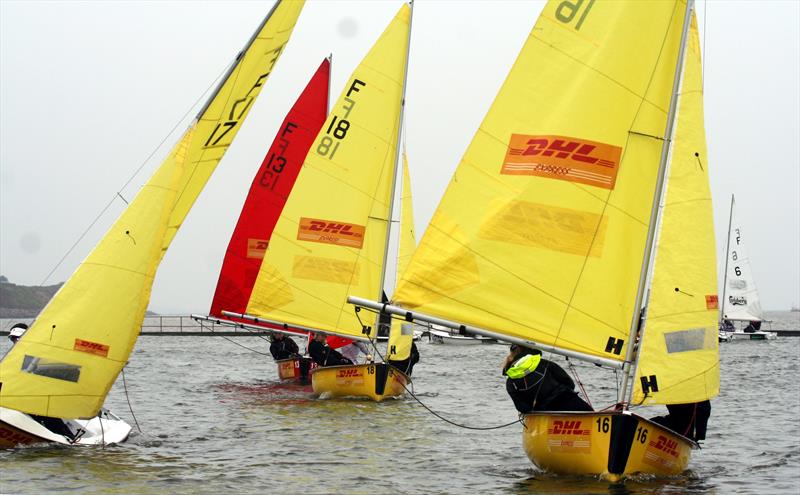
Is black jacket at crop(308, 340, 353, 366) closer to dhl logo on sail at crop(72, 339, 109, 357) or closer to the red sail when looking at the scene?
the red sail

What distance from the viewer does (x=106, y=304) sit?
14.6m

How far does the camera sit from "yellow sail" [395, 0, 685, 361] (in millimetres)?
13234

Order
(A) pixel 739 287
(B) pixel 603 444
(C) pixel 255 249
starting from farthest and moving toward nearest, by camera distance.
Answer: (A) pixel 739 287
(C) pixel 255 249
(B) pixel 603 444

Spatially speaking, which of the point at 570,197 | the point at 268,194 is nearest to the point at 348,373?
the point at 268,194

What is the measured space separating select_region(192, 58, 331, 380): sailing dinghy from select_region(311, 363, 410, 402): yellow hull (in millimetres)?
6461

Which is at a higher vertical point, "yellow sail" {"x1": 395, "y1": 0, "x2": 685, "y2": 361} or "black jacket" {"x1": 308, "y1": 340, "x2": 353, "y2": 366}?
"yellow sail" {"x1": 395, "y1": 0, "x2": 685, "y2": 361}

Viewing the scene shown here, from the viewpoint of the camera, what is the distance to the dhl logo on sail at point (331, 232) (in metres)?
24.8

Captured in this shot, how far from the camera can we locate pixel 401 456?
15953mm

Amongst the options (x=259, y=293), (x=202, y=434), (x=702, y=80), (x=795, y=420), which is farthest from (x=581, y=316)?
(x=259, y=293)

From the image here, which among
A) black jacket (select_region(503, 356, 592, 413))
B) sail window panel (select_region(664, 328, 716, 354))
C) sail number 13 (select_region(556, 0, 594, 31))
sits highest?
sail number 13 (select_region(556, 0, 594, 31))

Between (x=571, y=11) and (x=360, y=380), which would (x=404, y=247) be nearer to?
(x=360, y=380)

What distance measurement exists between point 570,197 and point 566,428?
116 inches

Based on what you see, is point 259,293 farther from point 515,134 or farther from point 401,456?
point 515,134

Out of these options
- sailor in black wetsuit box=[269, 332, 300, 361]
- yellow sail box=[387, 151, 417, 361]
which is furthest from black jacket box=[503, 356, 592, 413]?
sailor in black wetsuit box=[269, 332, 300, 361]
